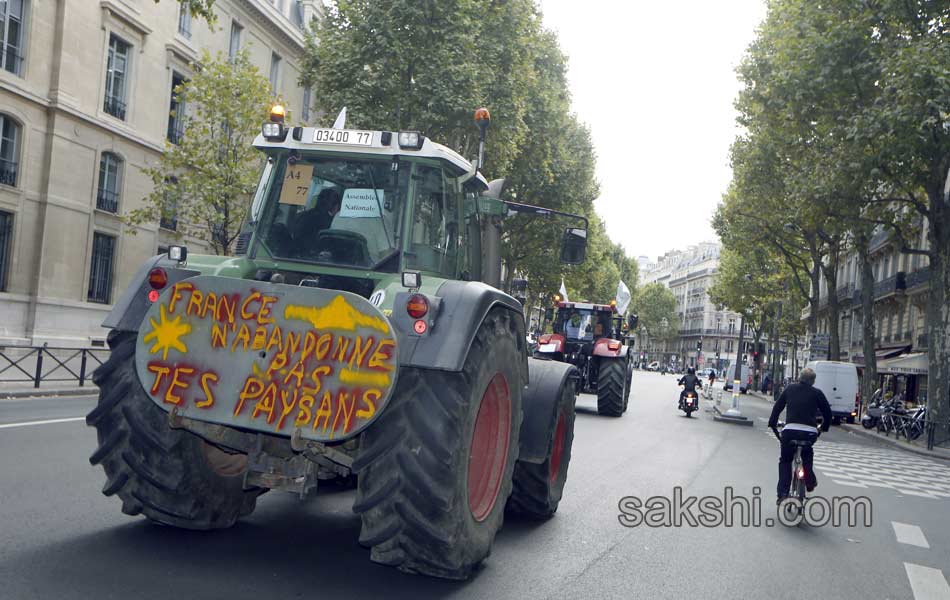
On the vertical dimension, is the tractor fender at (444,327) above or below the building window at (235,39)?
below

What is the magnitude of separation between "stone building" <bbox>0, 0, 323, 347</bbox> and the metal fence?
12.2ft

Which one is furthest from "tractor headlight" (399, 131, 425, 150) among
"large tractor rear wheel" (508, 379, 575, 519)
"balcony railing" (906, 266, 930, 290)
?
"balcony railing" (906, 266, 930, 290)

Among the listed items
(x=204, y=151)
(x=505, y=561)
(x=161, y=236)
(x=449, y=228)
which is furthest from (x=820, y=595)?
(x=161, y=236)

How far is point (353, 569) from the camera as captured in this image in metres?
4.95

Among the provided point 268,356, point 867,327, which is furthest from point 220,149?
point 867,327

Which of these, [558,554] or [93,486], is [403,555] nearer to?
[558,554]

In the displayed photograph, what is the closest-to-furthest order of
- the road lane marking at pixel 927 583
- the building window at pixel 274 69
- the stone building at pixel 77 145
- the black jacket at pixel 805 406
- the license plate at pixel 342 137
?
the license plate at pixel 342 137, the road lane marking at pixel 927 583, the black jacket at pixel 805 406, the stone building at pixel 77 145, the building window at pixel 274 69

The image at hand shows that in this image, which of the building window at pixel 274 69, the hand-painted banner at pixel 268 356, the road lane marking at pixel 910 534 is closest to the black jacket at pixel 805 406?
the road lane marking at pixel 910 534

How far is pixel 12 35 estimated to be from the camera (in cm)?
2320

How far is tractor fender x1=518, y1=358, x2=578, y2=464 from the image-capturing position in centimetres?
604

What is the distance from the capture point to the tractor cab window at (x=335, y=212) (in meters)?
5.30

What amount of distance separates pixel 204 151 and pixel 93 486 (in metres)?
17.4

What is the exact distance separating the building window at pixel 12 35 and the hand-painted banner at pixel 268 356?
22.4 meters

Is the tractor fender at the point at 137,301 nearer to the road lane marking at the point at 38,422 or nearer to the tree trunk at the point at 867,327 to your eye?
the road lane marking at the point at 38,422
